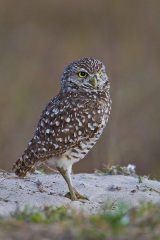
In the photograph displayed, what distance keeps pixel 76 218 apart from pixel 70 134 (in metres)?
2.13

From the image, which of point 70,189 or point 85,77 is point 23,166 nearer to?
point 70,189

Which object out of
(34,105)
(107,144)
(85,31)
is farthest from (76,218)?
(85,31)

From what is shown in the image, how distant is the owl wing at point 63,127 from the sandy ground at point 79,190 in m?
0.35

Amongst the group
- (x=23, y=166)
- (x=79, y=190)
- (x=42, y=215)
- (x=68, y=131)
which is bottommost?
(x=79, y=190)

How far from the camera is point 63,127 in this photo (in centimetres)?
572

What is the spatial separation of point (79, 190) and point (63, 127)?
0.68 metres

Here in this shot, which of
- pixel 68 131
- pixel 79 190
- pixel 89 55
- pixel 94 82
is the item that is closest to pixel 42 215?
pixel 68 131

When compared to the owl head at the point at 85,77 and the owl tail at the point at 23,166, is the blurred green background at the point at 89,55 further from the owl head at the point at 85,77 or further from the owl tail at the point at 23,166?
the owl tail at the point at 23,166

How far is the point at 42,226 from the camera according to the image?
3.48m

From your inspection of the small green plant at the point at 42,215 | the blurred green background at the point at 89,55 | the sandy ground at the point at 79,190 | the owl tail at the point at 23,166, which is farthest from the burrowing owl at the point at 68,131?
the blurred green background at the point at 89,55

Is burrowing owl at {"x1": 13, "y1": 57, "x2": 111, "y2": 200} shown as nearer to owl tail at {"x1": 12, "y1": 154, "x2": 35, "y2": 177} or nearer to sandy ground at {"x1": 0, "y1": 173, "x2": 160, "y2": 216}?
owl tail at {"x1": 12, "y1": 154, "x2": 35, "y2": 177}

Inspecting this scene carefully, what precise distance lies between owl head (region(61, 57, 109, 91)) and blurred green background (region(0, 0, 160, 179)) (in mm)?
3759

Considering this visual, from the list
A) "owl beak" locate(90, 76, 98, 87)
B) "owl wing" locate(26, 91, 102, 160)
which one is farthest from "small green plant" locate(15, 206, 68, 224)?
"owl beak" locate(90, 76, 98, 87)

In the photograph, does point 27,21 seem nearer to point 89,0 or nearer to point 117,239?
point 89,0
